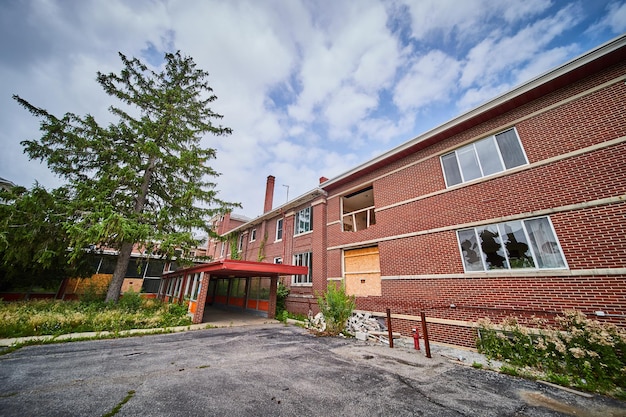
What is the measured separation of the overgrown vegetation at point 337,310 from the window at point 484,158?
623 centimetres

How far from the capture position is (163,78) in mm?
14680

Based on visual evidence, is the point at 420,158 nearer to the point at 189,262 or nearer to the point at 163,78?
the point at 189,262

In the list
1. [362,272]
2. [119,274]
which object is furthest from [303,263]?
[119,274]

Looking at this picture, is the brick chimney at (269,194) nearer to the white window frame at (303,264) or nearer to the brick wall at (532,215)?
the white window frame at (303,264)

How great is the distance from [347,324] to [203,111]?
600 inches

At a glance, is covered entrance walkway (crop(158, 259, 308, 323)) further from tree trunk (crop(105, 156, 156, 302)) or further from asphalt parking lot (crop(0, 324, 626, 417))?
asphalt parking lot (crop(0, 324, 626, 417))

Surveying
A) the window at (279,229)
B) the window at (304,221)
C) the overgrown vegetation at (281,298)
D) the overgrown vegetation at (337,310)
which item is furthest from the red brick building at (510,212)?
the window at (279,229)

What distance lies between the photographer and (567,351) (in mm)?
5203

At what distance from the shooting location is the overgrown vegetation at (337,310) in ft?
30.3

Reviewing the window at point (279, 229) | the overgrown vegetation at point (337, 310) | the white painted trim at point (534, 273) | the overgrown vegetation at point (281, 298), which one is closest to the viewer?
the white painted trim at point (534, 273)

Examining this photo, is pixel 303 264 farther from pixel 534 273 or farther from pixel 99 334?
pixel 534 273

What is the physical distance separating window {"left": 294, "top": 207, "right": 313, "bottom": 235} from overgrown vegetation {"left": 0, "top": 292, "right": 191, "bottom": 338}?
8.17 meters

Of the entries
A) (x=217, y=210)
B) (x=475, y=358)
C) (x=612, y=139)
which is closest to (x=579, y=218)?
(x=612, y=139)

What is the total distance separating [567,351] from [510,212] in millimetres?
3772
